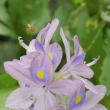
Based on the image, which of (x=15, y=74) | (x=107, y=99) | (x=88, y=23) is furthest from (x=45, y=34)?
(x=88, y=23)

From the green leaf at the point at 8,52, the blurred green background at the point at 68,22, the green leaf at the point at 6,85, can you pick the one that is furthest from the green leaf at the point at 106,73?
the green leaf at the point at 8,52

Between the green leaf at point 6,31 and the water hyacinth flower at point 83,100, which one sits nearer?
the water hyacinth flower at point 83,100

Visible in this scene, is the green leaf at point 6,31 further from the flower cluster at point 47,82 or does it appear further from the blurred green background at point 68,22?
the flower cluster at point 47,82

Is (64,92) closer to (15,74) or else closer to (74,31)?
(15,74)

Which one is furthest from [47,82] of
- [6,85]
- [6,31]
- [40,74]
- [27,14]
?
[27,14]

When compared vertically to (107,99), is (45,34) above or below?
above

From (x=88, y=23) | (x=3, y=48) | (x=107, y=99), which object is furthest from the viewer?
(x=3, y=48)

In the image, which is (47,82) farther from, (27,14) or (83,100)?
(27,14)
